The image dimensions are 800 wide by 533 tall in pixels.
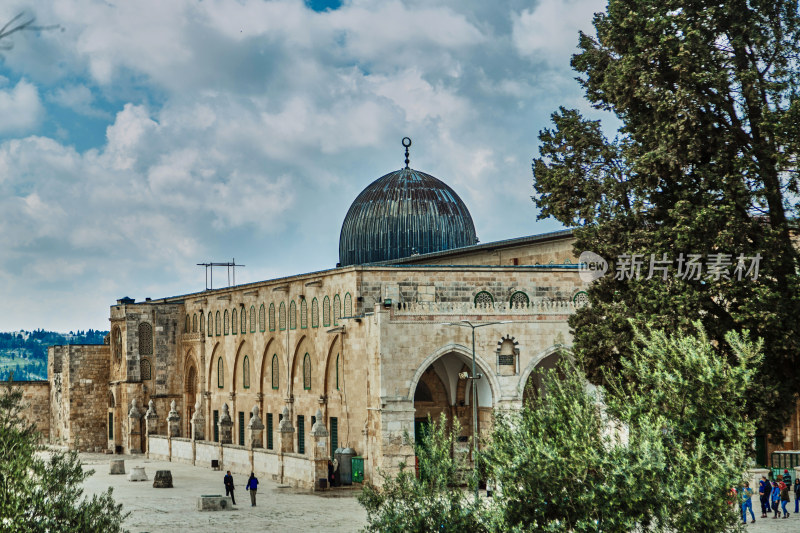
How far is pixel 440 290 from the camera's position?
142 feet

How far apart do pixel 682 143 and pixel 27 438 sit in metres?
15.2

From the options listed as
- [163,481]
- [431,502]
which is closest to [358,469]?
[163,481]

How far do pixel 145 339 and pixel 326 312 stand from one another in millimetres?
20631

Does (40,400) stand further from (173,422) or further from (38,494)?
(38,494)

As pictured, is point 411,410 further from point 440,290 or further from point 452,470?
point 452,470

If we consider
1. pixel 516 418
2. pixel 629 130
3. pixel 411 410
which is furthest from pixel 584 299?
pixel 516 418

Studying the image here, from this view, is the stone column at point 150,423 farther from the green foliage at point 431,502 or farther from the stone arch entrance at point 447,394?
the green foliage at point 431,502

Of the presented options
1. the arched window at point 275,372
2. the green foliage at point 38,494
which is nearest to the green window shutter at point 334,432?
the arched window at point 275,372

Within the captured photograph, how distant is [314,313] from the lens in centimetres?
4644

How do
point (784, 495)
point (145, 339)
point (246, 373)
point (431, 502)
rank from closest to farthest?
point (431, 502)
point (784, 495)
point (246, 373)
point (145, 339)

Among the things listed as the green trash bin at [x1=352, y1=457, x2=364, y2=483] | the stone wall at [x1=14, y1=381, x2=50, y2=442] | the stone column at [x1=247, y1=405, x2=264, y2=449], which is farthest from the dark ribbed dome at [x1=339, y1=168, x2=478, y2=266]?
the stone wall at [x1=14, y1=381, x2=50, y2=442]

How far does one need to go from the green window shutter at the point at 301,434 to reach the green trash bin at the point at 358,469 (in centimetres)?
708

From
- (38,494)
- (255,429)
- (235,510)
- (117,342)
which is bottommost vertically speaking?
(235,510)

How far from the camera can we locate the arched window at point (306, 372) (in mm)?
46941
